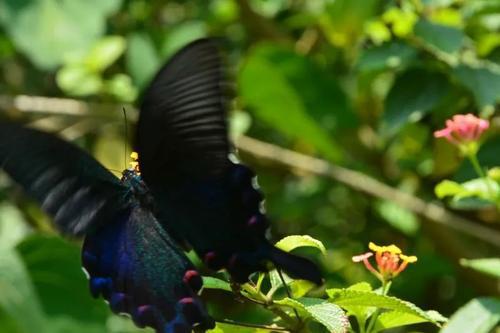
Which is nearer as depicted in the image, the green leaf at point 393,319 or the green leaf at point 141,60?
the green leaf at point 393,319

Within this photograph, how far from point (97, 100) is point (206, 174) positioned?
1291 millimetres

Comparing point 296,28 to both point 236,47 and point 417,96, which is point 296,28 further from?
point 417,96

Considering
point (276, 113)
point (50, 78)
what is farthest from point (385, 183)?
point (50, 78)

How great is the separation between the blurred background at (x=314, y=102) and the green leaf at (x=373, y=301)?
41cm

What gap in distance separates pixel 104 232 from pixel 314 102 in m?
1.07

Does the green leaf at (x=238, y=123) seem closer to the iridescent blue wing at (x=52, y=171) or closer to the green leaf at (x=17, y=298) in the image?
the iridescent blue wing at (x=52, y=171)

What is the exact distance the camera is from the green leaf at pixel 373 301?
1.00 metres

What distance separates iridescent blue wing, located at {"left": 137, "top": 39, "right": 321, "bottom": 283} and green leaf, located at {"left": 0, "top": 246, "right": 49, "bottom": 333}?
201mm

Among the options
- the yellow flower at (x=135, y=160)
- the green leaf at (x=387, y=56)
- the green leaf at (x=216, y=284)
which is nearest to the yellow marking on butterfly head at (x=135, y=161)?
the yellow flower at (x=135, y=160)

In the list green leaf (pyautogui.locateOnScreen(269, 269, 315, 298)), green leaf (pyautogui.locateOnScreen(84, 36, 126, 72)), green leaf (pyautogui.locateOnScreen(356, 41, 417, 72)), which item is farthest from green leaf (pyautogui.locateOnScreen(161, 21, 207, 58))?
green leaf (pyautogui.locateOnScreen(269, 269, 315, 298))

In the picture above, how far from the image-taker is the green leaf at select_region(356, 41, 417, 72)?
1.68 m

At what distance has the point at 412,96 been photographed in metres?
1.72

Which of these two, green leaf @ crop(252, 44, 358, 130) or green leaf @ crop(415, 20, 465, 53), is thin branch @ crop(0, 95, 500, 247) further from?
green leaf @ crop(415, 20, 465, 53)

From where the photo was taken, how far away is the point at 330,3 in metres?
2.04
